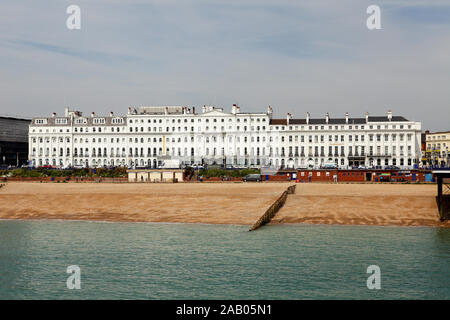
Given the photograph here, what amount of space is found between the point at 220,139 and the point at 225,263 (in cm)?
9583

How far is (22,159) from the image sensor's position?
143375 mm

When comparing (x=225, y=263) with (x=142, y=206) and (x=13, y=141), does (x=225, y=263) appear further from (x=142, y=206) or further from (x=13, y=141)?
(x=13, y=141)

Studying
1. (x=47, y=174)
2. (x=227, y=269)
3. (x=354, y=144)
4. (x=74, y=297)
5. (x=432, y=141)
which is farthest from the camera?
(x=432, y=141)

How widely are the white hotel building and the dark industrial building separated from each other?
530 inches

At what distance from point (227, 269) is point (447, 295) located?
967cm

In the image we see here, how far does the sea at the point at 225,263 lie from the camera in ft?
68.0

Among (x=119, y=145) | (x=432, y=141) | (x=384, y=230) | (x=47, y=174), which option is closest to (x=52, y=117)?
(x=119, y=145)

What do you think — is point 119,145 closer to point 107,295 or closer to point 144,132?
point 144,132

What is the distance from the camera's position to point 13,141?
14050 cm
